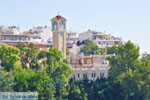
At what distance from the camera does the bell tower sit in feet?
209

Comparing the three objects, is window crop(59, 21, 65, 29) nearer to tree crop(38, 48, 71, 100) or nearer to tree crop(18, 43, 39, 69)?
tree crop(38, 48, 71, 100)

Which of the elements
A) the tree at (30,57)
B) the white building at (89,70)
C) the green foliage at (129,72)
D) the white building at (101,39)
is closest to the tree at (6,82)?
the tree at (30,57)

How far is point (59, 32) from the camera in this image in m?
63.8

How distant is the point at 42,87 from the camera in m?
52.5

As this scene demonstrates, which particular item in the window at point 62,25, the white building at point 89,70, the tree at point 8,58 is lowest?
the white building at point 89,70

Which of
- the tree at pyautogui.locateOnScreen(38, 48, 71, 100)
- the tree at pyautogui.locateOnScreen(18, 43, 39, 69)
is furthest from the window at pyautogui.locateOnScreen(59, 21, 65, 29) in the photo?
the tree at pyautogui.locateOnScreen(18, 43, 39, 69)

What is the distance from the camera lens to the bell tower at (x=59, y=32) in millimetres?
63781

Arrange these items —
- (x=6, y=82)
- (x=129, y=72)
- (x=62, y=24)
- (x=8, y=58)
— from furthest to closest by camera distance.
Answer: (x=62, y=24) < (x=129, y=72) < (x=8, y=58) < (x=6, y=82)

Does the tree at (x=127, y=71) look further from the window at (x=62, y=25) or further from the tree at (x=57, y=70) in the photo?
the window at (x=62, y=25)

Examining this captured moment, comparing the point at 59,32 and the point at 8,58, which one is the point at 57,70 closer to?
the point at 8,58

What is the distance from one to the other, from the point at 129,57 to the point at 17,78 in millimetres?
11819

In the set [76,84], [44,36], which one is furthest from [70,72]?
[44,36]

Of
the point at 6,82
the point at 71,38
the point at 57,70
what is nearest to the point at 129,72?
the point at 57,70

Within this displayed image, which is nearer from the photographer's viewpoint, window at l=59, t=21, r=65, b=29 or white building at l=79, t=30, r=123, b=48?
window at l=59, t=21, r=65, b=29
